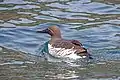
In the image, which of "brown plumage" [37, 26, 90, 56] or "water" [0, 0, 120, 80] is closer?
"water" [0, 0, 120, 80]

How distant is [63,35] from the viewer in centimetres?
1812

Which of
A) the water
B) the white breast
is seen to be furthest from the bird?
the water

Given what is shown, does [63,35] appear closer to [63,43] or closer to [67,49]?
[63,43]

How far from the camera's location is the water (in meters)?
13.1

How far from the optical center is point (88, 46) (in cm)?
1684

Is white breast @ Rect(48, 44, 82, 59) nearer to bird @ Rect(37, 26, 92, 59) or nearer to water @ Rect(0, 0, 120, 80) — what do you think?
bird @ Rect(37, 26, 92, 59)

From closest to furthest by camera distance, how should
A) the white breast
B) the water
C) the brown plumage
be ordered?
the water → the brown plumage → the white breast

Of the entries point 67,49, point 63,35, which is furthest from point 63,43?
point 63,35

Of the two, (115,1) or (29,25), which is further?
(115,1)

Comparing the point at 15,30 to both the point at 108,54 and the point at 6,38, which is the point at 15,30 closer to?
the point at 6,38

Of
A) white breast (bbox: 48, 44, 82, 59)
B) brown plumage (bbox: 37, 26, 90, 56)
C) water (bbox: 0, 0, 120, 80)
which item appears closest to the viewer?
water (bbox: 0, 0, 120, 80)

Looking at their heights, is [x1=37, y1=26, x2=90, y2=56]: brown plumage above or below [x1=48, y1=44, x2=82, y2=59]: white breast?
above

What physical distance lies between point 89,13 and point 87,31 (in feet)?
7.20

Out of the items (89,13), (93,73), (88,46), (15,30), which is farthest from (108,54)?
(89,13)
